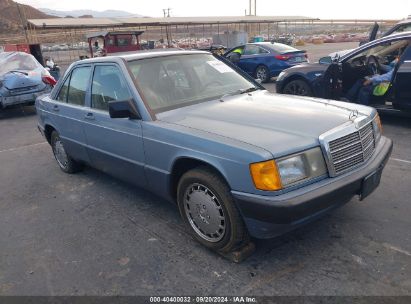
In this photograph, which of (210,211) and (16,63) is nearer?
(210,211)

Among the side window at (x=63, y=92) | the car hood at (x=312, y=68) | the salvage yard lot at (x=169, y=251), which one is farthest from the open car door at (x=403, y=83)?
the side window at (x=63, y=92)

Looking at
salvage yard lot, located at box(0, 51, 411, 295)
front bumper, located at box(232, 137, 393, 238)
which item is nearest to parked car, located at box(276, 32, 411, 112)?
salvage yard lot, located at box(0, 51, 411, 295)

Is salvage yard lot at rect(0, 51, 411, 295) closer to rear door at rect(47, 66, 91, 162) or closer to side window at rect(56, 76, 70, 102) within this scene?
rear door at rect(47, 66, 91, 162)

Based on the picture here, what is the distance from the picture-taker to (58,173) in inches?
213

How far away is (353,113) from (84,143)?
2.97 metres

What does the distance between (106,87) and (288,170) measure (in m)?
2.27

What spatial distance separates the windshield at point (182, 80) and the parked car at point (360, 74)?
3053 millimetres

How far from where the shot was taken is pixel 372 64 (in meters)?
6.96

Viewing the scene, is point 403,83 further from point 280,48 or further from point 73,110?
point 280,48

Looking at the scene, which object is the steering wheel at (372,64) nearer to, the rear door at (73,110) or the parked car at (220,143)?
the parked car at (220,143)

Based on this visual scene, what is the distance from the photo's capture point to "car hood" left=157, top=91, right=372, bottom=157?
2.70 metres

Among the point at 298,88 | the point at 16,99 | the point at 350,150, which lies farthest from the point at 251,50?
the point at 350,150

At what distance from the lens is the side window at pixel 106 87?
12.0ft

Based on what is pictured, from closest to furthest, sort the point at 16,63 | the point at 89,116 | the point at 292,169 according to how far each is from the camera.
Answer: the point at 292,169 → the point at 89,116 → the point at 16,63
